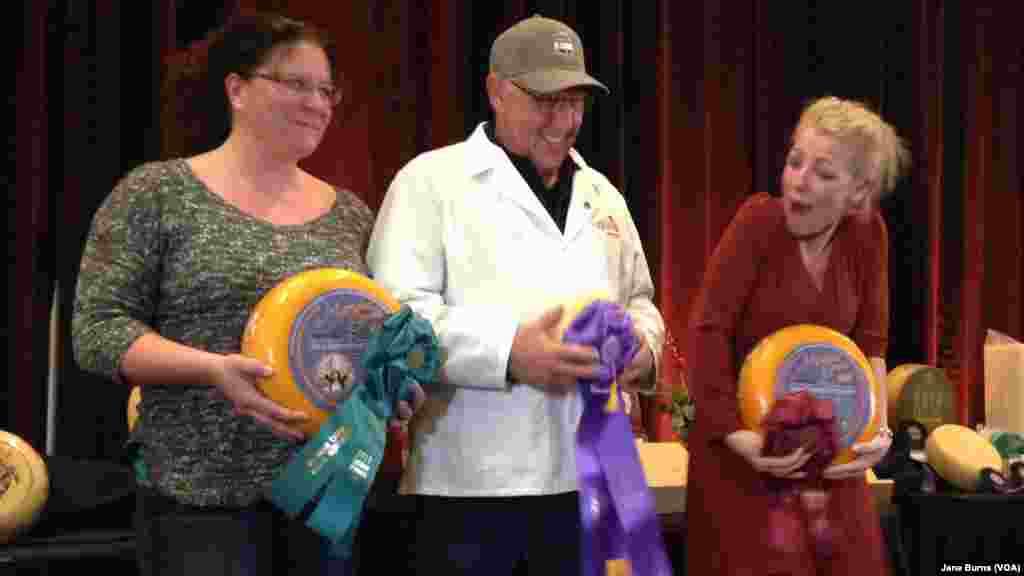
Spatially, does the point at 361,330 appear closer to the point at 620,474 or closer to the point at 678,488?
the point at 620,474

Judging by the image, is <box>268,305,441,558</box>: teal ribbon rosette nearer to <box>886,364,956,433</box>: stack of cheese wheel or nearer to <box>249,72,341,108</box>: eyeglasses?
<box>249,72,341,108</box>: eyeglasses

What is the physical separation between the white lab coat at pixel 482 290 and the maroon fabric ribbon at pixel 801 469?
0.81 ft

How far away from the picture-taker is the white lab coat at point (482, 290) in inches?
75.6

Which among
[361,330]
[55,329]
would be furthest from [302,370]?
[55,329]

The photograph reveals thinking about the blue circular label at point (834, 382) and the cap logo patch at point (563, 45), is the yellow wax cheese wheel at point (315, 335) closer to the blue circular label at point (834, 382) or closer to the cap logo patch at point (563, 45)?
the cap logo patch at point (563, 45)

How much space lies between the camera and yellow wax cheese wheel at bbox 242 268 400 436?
170cm

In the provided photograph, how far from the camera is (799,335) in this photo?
80.4 inches

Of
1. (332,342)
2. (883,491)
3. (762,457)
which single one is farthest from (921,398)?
(332,342)

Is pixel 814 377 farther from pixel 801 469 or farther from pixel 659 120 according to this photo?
pixel 659 120

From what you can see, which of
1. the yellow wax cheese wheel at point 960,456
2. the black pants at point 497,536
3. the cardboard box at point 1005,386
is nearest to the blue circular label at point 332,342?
the black pants at point 497,536

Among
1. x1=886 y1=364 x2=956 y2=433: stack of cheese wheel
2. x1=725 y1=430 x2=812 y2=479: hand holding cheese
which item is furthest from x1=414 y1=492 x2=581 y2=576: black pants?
x1=886 y1=364 x2=956 y2=433: stack of cheese wheel

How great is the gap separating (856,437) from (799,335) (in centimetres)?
21

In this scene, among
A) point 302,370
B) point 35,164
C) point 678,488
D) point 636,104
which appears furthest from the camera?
point 636,104

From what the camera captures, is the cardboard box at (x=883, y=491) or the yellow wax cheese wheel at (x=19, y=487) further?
the cardboard box at (x=883, y=491)
